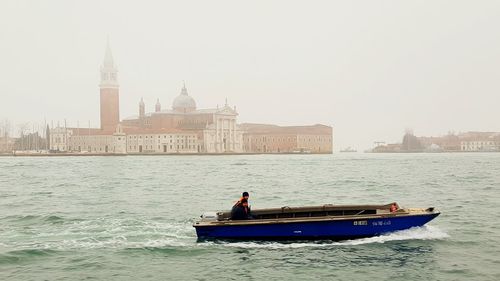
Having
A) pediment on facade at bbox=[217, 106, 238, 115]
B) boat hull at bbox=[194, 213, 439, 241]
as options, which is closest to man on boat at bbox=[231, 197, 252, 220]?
boat hull at bbox=[194, 213, 439, 241]

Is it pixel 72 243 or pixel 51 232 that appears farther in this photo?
pixel 51 232

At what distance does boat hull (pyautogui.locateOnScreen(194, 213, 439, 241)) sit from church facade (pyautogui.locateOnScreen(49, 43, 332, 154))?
146614 mm

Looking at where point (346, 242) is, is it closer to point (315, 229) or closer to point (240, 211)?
point (315, 229)

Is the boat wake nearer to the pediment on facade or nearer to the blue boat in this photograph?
the blue boat

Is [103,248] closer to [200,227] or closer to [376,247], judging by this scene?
[200,227]

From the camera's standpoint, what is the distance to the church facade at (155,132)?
16562 centimetres

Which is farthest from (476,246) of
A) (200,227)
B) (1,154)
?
(1,154)

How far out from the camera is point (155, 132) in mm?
165125

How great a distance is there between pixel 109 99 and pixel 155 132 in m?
17.3

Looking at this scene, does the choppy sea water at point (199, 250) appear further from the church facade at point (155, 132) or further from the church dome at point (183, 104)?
the church dome at point (183, 104)

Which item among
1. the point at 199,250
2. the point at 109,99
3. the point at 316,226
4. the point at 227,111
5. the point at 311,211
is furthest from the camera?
the point at 227,111

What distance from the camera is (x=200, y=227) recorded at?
59.4 feet

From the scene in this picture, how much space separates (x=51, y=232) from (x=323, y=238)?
32.6 feet

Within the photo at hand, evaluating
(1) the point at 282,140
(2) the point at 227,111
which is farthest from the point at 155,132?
(1) the point at 282,140
